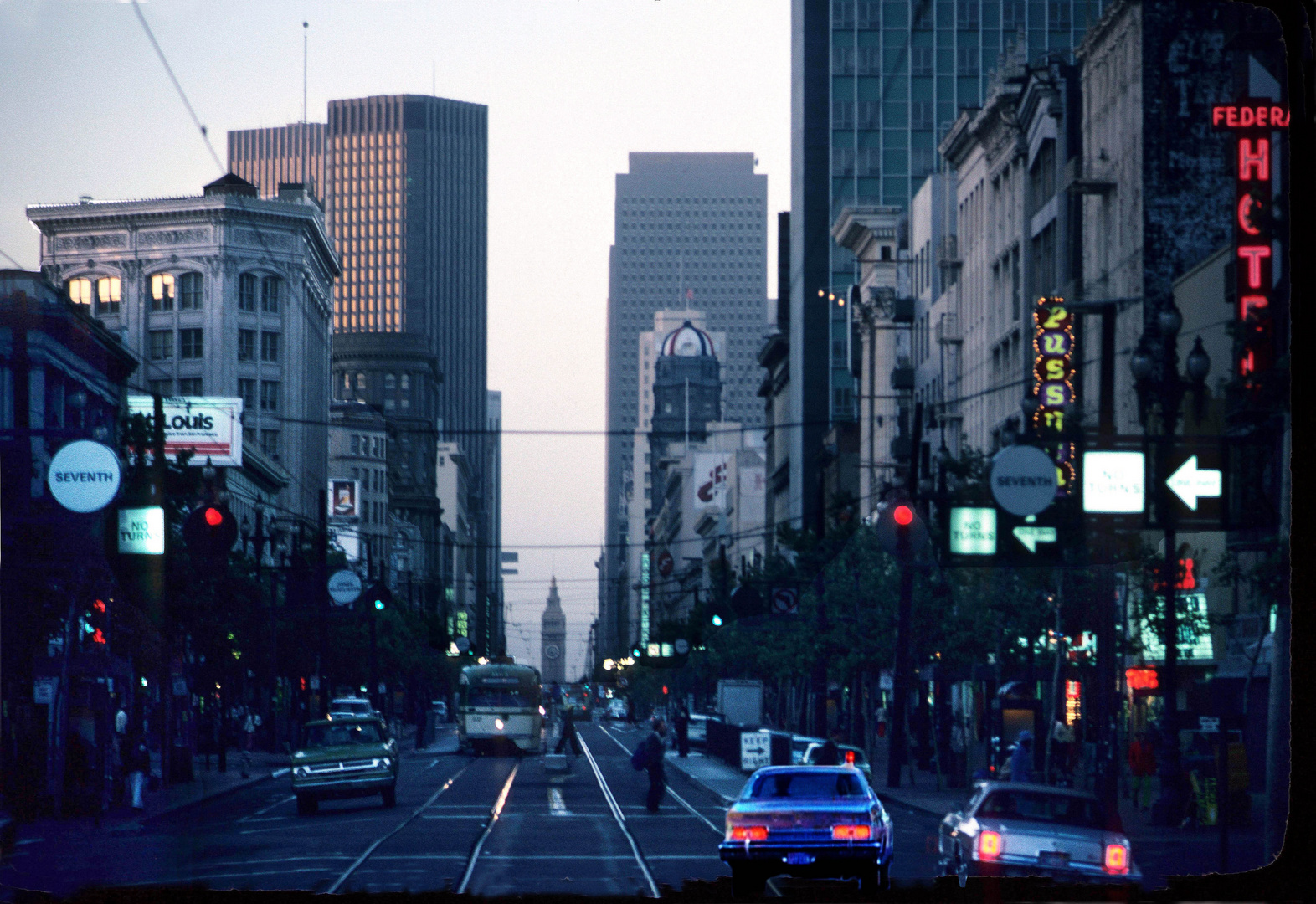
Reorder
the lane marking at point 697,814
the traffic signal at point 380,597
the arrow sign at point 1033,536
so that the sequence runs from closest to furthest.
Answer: the arrow sign at point 1033,536 → the lane marking at point 697,814 → the traffic signal at point 380,597

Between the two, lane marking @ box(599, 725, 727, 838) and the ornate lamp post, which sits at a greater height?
the ornate lamp post

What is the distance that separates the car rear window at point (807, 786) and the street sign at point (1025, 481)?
21.9ft

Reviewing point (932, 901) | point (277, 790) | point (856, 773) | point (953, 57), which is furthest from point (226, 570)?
point (953, 57)

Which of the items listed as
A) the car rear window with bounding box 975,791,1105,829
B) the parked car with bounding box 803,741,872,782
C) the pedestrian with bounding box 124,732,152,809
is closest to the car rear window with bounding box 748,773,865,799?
the car rear window with bounding box 975,791,1105,829

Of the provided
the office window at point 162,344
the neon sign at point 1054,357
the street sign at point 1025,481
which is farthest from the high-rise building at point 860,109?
the street sign at point 1025,481

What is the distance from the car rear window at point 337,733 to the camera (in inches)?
1618

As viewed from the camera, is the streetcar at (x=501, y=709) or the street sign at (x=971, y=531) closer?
the street sign at (x=971, y=531)

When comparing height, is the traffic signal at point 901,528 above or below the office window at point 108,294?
below

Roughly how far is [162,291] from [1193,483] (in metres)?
43.3

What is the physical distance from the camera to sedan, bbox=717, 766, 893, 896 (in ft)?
66.5

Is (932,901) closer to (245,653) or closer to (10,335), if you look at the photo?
(10,335)

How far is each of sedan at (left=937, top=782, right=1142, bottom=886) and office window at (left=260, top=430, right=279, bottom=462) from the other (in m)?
82.5

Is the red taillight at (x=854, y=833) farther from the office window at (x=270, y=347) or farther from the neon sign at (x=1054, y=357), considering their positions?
the office window at (x=270, y=347)

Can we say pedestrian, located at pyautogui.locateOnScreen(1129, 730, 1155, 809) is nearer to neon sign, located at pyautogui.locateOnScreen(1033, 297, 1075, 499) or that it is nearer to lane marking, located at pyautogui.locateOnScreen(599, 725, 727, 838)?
lane marking, located at pyautogui.locateOnScreen(599, 725, 727, 838)
